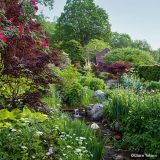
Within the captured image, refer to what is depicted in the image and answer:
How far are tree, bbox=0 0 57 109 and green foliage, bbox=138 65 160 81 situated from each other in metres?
13.4

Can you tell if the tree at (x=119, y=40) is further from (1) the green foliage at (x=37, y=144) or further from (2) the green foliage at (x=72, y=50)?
(1) the green foliage at (x=37, y=144)

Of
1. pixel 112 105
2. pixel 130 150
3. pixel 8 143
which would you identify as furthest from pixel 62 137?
pixel 112 105

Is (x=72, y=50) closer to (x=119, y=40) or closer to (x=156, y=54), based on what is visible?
(x=119, y=40)

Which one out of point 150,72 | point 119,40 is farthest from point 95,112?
point 119,40

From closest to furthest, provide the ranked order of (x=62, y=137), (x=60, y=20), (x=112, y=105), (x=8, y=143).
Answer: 1. (x=8, y=143)
2. (x=62, y=137)
3. (x=112, y=105)
4. (x=60, y=20)

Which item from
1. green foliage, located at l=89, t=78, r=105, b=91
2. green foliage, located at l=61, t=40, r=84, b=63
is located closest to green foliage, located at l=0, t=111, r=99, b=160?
green foliage, located at l=89, t=78, r=105, b=91

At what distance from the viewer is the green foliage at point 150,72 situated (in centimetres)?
1798

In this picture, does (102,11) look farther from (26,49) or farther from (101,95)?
(26,49)

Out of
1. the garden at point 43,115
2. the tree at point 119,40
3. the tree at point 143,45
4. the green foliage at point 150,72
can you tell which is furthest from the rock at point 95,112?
the tree at point 143,45

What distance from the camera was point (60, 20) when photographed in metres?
39.0

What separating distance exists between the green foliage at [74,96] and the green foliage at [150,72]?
28.4 ft

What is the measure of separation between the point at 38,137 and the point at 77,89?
6387 mm

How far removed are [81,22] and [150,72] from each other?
22.0m

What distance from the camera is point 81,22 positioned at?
3891cm
